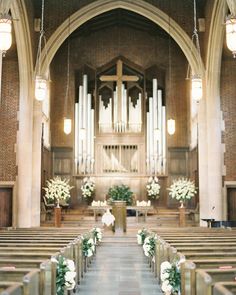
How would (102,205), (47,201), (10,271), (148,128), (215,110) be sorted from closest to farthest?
(10,271)
(215,110)
(102,205)
(47,201)
(148,128)

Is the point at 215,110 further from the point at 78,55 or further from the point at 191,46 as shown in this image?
the point at 78,55

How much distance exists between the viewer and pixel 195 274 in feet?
14.8

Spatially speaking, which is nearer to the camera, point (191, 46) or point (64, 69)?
point (191, 46)

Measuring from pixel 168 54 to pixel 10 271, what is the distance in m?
17.3

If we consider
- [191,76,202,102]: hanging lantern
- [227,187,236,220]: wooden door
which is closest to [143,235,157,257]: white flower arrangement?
[191,76,202,102]: hanging lantern

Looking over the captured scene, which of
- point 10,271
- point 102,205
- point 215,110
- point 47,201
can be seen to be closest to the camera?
point 10,271

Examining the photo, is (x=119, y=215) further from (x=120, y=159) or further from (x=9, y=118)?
(x=120, y=159)

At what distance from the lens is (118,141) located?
20.2 metres

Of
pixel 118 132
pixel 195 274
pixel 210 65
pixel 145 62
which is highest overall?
pixel 145 62

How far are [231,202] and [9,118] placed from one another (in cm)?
767

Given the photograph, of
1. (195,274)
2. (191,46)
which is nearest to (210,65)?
(191,46)

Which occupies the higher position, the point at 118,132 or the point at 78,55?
the point at 78,55

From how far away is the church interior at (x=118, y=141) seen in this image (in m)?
7.97

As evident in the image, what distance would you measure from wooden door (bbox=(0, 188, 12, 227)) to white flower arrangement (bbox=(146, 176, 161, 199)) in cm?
602
